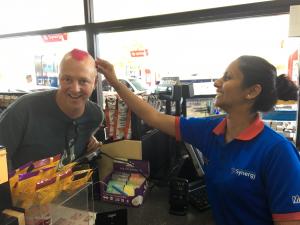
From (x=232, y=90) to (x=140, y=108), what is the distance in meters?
0.47

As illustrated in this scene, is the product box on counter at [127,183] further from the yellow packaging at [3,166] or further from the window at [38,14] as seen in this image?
the window at [38,14]

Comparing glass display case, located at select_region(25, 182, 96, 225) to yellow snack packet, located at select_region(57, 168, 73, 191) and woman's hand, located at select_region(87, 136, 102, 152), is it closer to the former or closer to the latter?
yellow snack packet, located at select_region(57, 168, 73, 191)

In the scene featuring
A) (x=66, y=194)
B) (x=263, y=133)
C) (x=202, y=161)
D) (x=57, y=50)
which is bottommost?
(x=202, y=161)

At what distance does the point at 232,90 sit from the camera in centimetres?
104

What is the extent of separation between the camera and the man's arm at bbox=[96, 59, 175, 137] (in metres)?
1.32

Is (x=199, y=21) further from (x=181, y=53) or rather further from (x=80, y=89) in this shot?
(x=80, y=89)

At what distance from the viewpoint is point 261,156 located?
3.08ft

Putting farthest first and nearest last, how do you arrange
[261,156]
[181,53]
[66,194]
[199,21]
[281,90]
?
[181,53], [199,21], [281,90], [261,156], [66,194]

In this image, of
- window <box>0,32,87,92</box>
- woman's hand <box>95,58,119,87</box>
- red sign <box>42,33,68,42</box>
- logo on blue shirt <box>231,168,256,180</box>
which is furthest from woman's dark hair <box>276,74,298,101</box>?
red sign <box>42,33,68,42</box>

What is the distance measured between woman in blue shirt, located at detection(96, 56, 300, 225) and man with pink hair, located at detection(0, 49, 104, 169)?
614mm

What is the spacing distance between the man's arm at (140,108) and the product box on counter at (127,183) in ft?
0.68

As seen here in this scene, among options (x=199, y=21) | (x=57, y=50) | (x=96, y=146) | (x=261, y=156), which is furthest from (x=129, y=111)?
(x=57, y=50)

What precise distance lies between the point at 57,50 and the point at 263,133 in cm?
249

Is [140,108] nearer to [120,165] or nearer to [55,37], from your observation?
[120,165]
